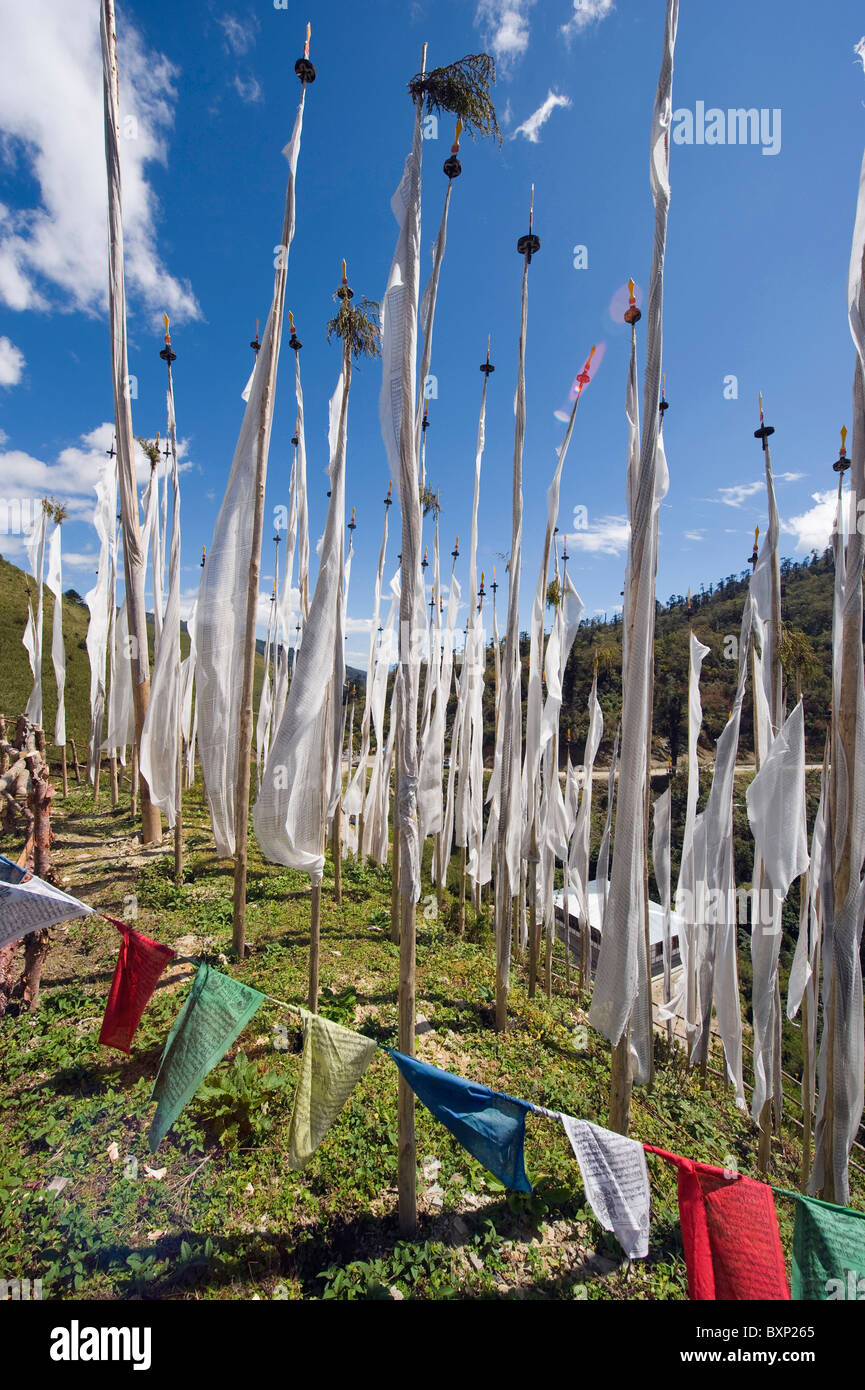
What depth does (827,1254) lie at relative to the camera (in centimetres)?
199

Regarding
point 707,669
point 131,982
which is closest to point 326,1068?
point 131,982

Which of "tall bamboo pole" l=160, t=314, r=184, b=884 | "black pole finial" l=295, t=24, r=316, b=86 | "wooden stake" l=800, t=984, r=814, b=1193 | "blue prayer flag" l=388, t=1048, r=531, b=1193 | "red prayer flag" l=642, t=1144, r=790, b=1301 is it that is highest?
"black pole finial" l=295, t=24, r=316, b=86

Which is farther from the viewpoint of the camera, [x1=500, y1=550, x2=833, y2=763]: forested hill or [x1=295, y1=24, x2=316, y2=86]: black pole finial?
[x1=500, y1=550, x2=833, y2=763]: forested hill

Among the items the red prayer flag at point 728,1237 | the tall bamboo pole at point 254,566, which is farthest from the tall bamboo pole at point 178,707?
the red prayer flag at point 728,1237

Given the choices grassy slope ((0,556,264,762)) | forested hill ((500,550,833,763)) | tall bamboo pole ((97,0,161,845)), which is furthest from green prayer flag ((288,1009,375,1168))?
forested hill ((500,550,833,763))

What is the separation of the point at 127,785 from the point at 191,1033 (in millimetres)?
13864

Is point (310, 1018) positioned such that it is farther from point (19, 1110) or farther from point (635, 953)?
point (19, 1110)

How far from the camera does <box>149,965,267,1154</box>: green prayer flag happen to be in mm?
2658

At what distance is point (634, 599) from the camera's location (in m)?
2.96

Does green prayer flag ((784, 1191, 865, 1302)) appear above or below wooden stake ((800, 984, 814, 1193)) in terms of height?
above

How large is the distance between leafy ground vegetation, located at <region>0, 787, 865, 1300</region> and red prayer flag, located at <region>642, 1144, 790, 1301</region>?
1436 mm

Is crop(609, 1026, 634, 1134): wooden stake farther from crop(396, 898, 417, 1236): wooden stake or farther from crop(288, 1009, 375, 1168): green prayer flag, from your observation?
crop(288, 1009, 375, 1168): green prayer flag

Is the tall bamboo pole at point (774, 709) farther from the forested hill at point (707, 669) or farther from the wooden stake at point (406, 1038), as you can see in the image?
the forested hill at point (707, 669)

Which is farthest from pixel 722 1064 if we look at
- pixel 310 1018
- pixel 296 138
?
pixel 296 138
